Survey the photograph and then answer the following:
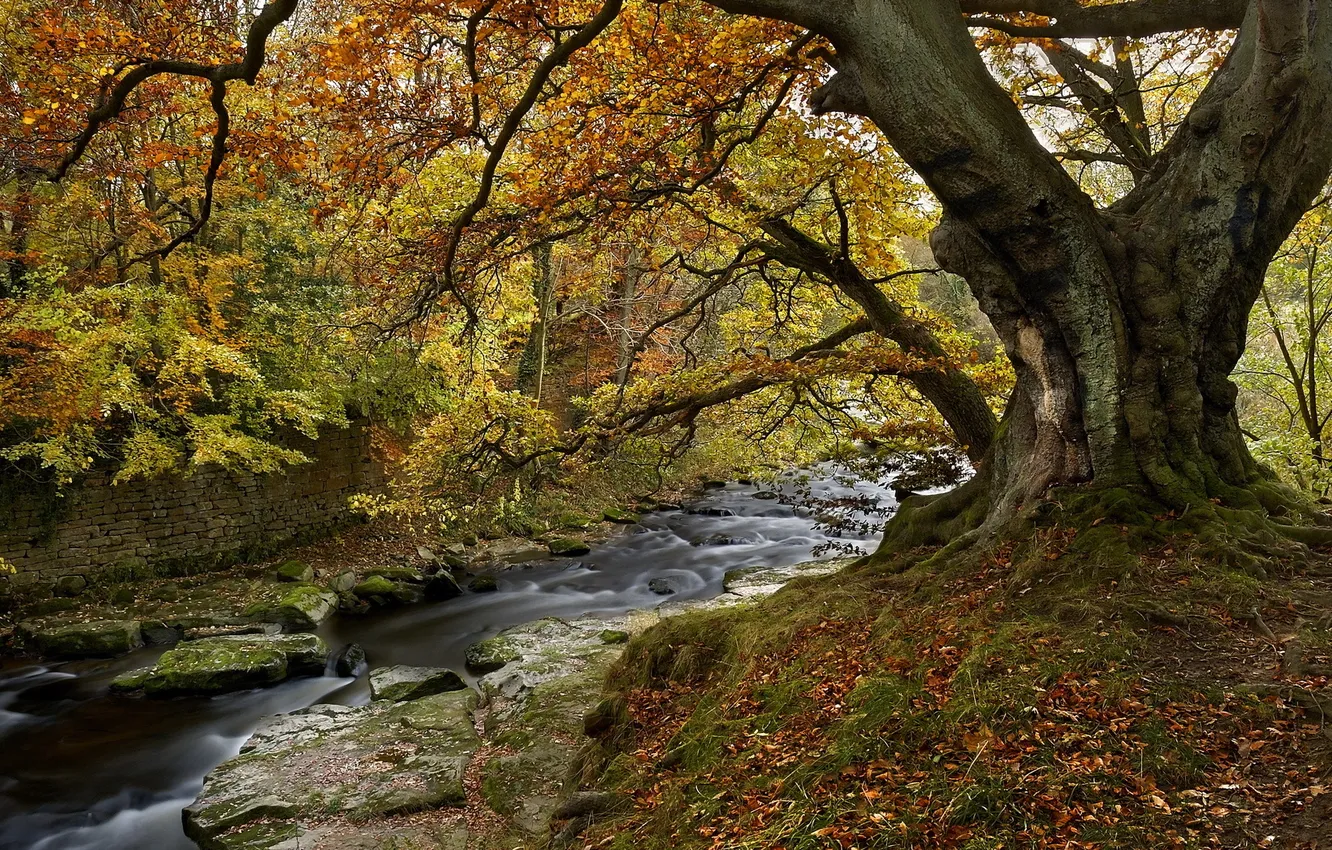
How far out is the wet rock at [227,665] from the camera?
8656 mm

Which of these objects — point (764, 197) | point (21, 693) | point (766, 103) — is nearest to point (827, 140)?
point (764, 197)

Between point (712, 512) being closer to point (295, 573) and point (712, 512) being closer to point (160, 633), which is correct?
point (295, 573)

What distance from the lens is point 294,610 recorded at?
10844 millimetres

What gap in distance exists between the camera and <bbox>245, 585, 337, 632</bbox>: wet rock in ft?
35.4

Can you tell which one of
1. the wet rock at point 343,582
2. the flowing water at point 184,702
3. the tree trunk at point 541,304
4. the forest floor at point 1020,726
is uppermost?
the tree trunk at point 541,304

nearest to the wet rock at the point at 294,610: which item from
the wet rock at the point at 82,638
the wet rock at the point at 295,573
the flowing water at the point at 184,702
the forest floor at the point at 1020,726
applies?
the flowing water at the point at 184,702

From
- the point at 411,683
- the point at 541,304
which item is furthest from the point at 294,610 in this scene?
the point at 541,304

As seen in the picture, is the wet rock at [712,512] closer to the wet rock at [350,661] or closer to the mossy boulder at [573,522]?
the mossy boulder at [573,522]

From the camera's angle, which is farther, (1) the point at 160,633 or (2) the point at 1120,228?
(1) the point at 160,633

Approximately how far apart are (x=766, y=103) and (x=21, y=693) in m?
10.9

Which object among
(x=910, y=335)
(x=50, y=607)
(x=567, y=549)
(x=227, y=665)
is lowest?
(x=227, y=665)

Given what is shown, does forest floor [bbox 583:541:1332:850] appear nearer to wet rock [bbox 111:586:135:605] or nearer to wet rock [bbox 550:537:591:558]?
wet rock [bbox 111:586:135:605]

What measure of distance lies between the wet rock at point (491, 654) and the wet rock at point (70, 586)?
21.8 ft

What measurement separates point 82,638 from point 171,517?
3.23 m
